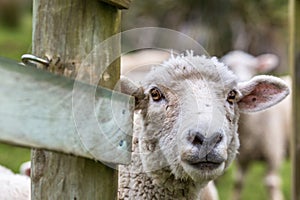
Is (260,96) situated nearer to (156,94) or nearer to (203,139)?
Answer: (156,94)

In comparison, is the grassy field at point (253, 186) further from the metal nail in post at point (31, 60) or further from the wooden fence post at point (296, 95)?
the metal nail in post at point (31, 60)

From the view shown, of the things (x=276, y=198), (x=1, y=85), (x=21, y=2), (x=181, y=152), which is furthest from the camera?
(x=21, y=2)

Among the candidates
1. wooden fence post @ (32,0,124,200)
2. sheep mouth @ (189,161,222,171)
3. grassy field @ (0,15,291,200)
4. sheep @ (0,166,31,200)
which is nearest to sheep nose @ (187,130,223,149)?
sheep mouth @ (189,161,222,171)

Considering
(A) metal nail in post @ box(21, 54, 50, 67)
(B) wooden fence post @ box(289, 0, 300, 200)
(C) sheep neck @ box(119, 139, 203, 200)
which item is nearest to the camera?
(A) metal nail in post @ box(21, 54, 50, 67)

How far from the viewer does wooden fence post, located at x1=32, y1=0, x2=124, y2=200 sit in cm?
254

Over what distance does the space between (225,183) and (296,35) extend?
6.47 m

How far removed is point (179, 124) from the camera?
10.8 ft

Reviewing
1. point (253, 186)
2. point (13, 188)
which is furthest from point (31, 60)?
point (253, 186)

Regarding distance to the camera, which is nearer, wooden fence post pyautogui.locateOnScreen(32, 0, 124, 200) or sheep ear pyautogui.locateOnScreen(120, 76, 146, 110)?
wooden fence post pyautogui.locateOnScreen(32, 0, 124, 200)

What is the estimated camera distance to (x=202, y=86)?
3.35 meters

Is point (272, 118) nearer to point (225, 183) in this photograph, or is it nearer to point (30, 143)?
point (225, 183)

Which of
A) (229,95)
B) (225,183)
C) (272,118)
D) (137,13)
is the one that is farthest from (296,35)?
(137,13)

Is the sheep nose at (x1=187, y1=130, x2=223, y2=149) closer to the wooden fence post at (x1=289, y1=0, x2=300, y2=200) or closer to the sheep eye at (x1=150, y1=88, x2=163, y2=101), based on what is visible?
the sheep eye at (x1=150, y1=88, x2=163, y2=101)

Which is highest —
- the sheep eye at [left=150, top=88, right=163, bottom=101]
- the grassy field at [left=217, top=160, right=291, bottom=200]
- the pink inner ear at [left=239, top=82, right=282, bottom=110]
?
the grassy field at [left=217, top=160, right=291, bottom=200]
